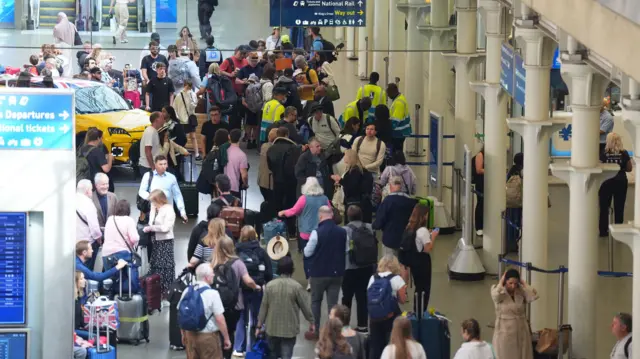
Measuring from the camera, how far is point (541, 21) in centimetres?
1738

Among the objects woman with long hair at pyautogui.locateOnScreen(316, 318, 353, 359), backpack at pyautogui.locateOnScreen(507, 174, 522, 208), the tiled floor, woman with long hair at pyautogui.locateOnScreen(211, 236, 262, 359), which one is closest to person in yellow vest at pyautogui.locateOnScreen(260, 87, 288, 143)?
the tiled floor

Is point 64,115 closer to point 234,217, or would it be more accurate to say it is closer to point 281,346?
point 281,346

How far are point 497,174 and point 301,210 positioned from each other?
2752 millimetres

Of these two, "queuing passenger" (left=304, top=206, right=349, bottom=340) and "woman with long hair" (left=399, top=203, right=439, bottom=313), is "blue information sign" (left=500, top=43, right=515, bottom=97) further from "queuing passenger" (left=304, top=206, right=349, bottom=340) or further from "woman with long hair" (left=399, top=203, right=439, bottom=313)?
"queuing passenger" (left=304, top=206, right=349, bottom=340)

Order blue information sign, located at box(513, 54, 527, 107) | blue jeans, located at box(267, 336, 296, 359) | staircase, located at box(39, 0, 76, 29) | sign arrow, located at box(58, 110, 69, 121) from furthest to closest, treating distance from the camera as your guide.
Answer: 1. staircase, located at box(39, 0, 76, 29)
2. blue information sign, located at box(513, 54, 527, 107)
3. blue jeans, located at box(267, 336, 296, 359)
4. sign arrow, located at box(58, 110, 69, 121)

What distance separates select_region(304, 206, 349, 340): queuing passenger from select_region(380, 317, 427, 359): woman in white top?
3.23 metres

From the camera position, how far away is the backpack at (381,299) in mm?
16422

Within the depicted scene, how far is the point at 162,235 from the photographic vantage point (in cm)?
1903

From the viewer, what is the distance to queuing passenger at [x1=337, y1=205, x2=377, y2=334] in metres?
18.0

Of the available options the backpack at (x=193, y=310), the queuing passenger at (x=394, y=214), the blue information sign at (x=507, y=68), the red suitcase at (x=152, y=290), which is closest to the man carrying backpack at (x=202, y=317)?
the backpack at (x=193, y=310)

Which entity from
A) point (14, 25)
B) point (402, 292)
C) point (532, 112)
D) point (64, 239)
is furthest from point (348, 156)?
point (14, 25)

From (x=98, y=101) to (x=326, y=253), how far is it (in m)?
11.7

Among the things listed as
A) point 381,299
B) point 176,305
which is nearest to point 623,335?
point 381,299

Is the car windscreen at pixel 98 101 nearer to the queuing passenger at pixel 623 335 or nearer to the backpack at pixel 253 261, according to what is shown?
the backpack at pixel 253 261
